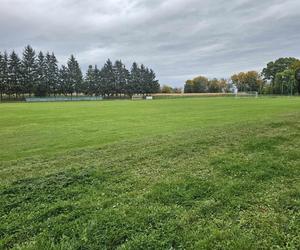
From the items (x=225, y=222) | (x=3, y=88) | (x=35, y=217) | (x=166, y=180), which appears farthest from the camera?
(x=3, y=88)

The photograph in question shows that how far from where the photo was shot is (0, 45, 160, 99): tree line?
85.2 metres

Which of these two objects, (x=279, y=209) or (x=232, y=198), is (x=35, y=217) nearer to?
(x=232, y=198)

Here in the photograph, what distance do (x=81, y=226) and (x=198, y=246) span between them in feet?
5.31

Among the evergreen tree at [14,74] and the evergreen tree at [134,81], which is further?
the evergreen tree at [134,81]

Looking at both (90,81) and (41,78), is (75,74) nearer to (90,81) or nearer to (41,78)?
(90,81)

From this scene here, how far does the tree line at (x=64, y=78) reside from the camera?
8519 centimetres

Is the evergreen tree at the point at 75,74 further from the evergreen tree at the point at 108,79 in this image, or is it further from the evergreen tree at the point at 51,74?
the evergreen tree at the point at 108,79

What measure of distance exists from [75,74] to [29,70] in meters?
14.1

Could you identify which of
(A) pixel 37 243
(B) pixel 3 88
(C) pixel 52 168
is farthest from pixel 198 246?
(B) pixel 3 88

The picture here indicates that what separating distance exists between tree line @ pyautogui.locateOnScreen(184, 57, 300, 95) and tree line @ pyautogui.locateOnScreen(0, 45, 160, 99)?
30004 mm

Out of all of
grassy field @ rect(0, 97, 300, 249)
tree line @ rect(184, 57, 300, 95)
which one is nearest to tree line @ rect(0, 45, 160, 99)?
tree line @ rect(184, 57, 300, 95)

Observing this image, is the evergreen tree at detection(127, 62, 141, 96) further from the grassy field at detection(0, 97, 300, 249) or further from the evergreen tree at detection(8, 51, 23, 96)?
the grassy field at detection(0, 97, 300, 249)

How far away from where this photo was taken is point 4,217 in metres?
4.54

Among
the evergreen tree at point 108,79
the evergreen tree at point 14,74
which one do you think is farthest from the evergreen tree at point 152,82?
the evergreen tree at point 14,74
